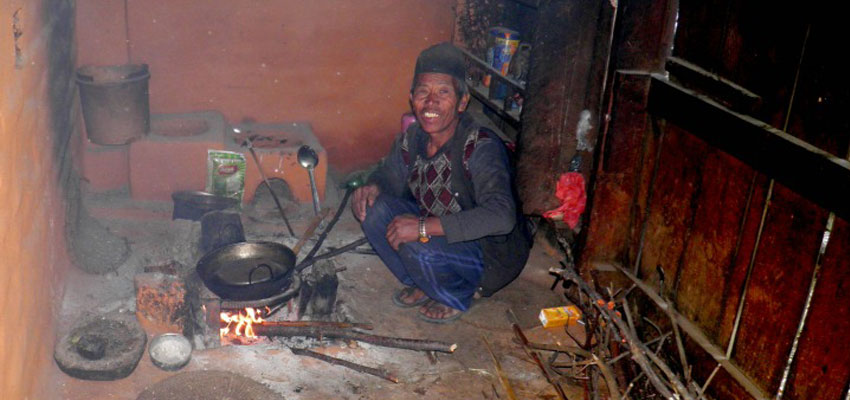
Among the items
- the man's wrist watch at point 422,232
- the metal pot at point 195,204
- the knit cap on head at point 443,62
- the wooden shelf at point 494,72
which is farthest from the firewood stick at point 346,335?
the wooden shelf at point 494,72

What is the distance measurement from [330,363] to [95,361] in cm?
127

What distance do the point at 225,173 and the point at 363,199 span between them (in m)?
1.80

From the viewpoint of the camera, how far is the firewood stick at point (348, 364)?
384 centimetres

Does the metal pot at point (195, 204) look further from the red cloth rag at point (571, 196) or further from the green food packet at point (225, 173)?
the red cloth rag at point (571, 196)

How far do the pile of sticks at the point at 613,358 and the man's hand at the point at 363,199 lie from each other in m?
1.36

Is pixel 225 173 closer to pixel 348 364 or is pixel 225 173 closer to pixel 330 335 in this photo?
pixel 330 335

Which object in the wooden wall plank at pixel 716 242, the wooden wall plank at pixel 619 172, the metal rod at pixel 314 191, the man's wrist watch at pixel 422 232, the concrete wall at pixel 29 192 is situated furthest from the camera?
the metal rod at pixel 314 191

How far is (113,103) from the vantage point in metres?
5.52

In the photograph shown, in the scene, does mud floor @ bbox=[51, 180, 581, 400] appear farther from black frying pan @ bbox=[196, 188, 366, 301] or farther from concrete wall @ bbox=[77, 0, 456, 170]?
concrete wall @ bbox=[77, 0, 456, 170]

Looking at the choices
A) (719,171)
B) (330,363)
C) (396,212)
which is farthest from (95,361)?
(719,171)

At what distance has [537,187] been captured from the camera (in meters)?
4.99

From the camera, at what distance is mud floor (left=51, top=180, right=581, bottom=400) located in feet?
12.4

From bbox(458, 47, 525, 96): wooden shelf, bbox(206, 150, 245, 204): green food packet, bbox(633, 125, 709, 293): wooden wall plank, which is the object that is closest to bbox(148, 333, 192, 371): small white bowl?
bbox(206, 150, 245, 204): green food packet

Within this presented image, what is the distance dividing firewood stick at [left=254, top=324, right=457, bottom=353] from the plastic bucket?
259 centimetres
